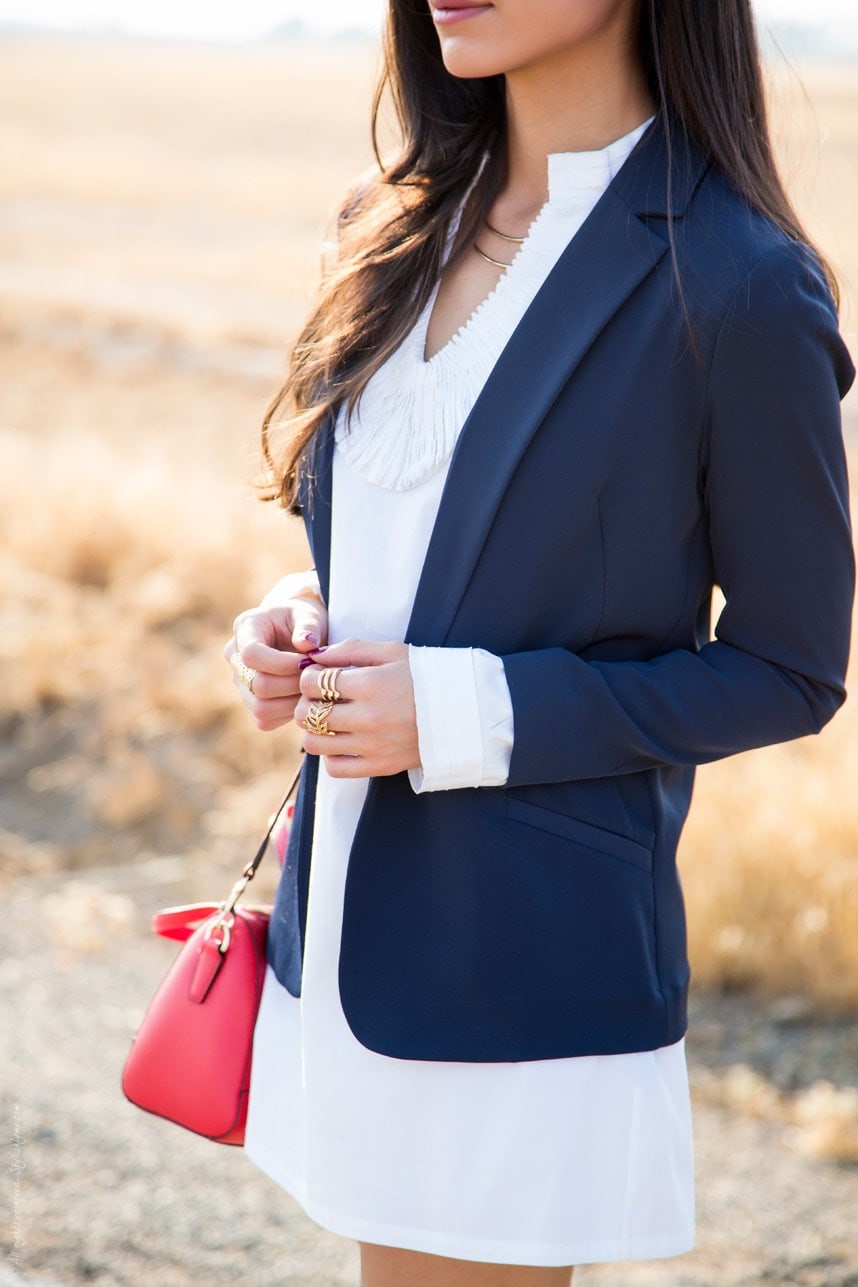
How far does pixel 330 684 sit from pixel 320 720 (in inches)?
1.4

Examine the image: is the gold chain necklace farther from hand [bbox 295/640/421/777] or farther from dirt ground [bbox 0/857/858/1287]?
dirt ground [bbox 0/857/858/1287]

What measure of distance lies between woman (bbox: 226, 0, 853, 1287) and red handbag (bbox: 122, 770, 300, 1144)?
0.12 m

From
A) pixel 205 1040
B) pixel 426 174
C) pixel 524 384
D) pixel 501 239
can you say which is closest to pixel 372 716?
pixel 524 384

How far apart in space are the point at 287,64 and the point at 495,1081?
99658 millimetres

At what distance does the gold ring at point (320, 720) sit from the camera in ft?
4.38

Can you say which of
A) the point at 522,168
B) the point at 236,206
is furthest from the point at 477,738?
the point at 236,206

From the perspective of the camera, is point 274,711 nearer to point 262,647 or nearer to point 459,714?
point 262,647

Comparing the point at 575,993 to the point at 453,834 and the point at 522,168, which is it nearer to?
the point at 453,834

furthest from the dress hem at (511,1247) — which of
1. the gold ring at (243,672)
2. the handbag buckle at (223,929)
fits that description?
the gold ring at (243,672)

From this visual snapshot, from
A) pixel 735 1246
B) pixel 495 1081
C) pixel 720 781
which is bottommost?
pixel 735 1246

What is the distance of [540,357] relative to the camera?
53.3 inches

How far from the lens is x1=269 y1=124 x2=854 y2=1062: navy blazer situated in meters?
1.29

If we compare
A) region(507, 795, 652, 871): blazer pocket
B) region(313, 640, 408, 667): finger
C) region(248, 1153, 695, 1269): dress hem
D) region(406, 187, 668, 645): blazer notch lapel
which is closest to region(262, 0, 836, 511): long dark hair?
region(406, 187, 668, 645): blazer notch lapel

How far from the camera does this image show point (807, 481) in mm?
1287
